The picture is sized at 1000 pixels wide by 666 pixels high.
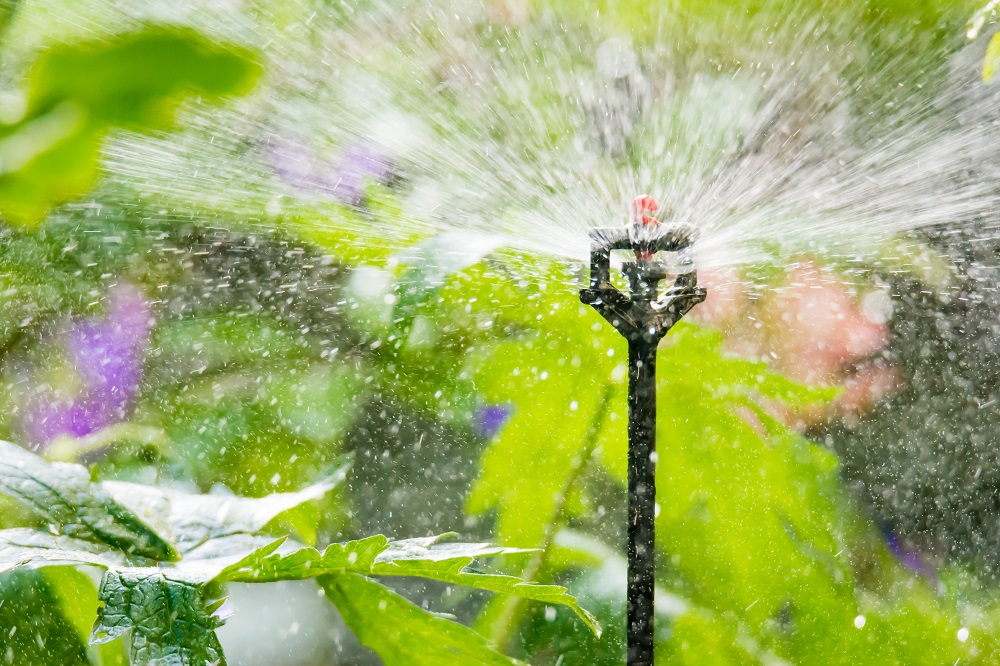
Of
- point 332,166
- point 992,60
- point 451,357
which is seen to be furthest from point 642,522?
point 332,166

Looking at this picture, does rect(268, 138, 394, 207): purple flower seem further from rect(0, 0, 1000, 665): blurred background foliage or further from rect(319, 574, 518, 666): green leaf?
rect(319, 574, 518, 666): green leaf

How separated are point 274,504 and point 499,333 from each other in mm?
318

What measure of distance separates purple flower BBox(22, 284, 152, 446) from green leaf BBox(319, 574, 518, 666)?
1.61 feet

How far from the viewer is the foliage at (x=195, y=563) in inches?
8.0

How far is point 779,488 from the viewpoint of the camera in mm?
550

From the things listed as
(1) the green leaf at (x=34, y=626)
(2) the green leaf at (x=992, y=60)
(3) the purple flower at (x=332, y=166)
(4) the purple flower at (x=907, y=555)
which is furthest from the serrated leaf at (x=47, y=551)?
(4) the purple flower at (x=907, y=555)

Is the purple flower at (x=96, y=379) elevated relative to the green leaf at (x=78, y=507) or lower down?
lower down

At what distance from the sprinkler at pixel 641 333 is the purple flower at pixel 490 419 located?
26 cm

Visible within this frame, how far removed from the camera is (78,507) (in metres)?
0.25

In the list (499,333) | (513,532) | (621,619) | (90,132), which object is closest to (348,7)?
(499,333)

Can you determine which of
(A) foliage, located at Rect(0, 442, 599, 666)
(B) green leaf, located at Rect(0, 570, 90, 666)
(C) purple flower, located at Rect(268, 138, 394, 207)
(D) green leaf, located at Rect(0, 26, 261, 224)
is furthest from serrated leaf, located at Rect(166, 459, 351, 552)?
(C) purple flower, located at Rect(268, 138, 394, 207)

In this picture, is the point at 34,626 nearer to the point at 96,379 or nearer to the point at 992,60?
the point at 96,379

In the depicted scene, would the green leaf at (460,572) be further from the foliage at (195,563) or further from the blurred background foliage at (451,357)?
the blurred background foliage at (451,357)

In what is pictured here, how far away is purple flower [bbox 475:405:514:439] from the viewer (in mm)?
583
